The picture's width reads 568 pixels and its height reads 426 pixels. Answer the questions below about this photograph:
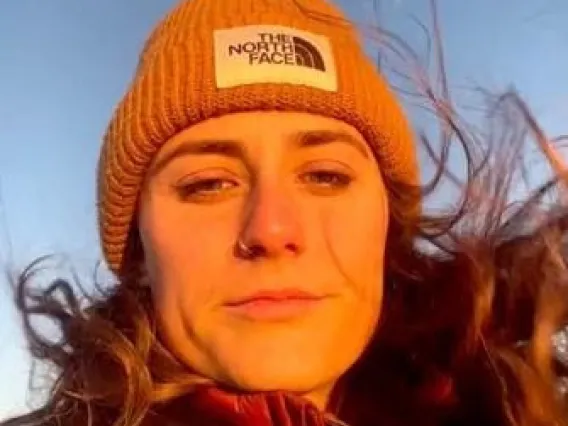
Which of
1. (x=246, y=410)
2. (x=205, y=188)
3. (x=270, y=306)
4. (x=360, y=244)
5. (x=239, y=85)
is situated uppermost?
(x=239, y=85)

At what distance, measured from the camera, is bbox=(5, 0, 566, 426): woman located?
179 cm

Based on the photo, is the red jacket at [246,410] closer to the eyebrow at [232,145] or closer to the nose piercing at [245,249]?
the nose piercing at [245,249]

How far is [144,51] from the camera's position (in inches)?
90.8

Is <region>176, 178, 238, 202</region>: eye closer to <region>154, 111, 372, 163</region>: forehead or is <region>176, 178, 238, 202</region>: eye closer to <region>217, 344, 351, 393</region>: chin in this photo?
<region>154, 111, 372, 163</region>: forehead

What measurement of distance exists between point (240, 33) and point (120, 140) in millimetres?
272

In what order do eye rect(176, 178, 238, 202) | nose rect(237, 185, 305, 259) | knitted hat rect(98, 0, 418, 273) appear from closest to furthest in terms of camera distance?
nose rect(237, 185, 305, 259) < eye rect(176, 178, 238, 202) < knitted hat rect(98, 0, 418, 273)

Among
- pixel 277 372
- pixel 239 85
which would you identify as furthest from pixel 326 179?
pixel 277 372

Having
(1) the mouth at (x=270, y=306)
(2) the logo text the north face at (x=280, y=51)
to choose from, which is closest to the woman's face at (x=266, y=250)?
(1) the mouth at (x=270, y=306)

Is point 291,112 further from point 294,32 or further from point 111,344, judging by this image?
point 111,344

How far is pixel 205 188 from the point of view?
1878 mm

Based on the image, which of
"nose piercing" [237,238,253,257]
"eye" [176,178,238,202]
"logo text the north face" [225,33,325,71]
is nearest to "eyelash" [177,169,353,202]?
"eye" [176,178,238,202]

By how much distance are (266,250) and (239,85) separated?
339mm

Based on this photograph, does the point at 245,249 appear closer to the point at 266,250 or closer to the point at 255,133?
the point at 266,250

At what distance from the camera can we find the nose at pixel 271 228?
1.75 metres
